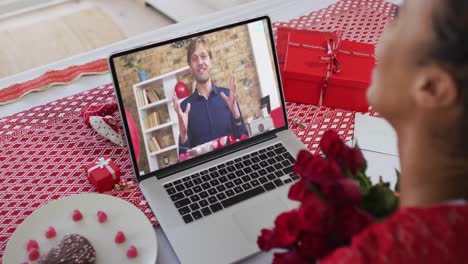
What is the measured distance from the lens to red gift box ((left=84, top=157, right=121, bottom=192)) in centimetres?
92

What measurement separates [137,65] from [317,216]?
0.53 metres

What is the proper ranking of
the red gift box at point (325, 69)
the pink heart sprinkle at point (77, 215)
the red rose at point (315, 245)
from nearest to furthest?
the red rose at point (315, 245) → the pink heart sprinkle at point (77, 215) → the red gift box at point (325, 69)

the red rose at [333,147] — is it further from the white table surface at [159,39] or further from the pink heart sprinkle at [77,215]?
the pink heart sprinkle at [77,215]

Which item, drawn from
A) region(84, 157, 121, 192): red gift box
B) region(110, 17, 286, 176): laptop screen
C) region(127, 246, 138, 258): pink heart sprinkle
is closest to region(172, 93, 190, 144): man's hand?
region(110, 17, 286, 176): laptop screen

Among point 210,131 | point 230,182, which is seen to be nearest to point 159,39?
point 210,131

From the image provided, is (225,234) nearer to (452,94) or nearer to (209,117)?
(209,117)

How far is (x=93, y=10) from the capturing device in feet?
8.64

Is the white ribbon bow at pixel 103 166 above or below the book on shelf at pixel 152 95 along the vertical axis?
below

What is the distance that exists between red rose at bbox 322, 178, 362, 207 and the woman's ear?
115mm

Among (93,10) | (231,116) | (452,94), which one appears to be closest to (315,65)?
(231,116)

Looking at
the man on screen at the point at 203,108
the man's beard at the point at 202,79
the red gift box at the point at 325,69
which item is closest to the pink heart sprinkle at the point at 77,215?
the man on screen at the point at 203,108

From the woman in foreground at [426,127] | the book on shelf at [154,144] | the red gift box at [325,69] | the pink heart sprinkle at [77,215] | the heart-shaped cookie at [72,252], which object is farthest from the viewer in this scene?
the red gift box at [325,69]

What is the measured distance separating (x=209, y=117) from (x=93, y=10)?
6.33 feet

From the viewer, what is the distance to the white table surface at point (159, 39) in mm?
854
